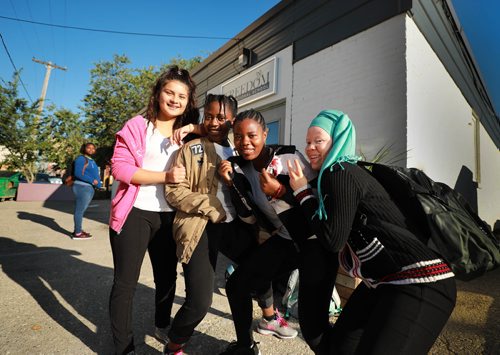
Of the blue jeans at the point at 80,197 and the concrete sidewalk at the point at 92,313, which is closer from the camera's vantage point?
the concrete sidewalk at the point at 92,313

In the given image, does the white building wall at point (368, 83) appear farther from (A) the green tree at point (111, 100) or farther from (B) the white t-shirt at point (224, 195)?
(A) the green tree at point (111, 100)

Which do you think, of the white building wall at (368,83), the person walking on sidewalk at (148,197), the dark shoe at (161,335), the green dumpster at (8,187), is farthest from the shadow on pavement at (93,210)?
the person walking on sidewalk at (148,197)

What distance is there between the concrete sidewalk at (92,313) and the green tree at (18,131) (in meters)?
14.2

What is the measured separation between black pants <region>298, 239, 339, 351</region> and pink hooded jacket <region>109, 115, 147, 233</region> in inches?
46.9

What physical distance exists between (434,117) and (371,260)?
4532 mm

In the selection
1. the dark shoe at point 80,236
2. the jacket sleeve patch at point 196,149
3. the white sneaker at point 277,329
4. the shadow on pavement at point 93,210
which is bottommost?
the shadow on pavement at point 93,210

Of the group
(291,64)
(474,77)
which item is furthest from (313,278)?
(474,77)

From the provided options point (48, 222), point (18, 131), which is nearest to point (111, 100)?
point (18, 131)

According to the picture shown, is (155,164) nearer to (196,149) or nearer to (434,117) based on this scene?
(196,149)

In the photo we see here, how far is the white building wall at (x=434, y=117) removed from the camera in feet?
13.4

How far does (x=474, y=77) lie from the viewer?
Result: 7.98m

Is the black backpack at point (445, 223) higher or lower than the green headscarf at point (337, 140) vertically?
lower

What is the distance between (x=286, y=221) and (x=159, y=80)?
1.39 m

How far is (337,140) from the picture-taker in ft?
5.02
